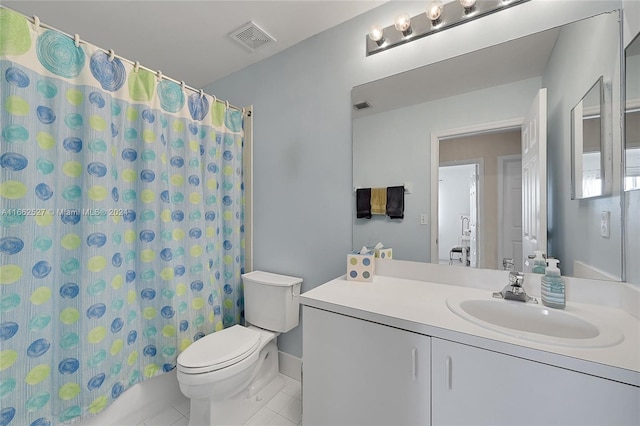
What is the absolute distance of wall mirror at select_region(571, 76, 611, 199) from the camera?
3.35 ft

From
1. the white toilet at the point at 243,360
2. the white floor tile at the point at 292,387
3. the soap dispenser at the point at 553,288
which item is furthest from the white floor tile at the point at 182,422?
the soap dispenser at the point at 553,288

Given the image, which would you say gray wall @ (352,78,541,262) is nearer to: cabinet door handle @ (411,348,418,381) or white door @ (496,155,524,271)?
white door @ (496,155,524,271)

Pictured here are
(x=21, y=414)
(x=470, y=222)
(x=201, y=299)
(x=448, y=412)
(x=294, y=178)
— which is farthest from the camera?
(x=294, y=178)

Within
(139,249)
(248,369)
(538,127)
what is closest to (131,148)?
(139,249)

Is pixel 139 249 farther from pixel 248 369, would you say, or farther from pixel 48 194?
pixel 248 369

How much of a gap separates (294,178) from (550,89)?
143 cm

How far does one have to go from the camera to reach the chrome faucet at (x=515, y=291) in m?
1.05

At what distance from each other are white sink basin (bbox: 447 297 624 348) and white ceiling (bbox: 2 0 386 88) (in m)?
1.70

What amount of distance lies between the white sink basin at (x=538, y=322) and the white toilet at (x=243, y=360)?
1057 mm

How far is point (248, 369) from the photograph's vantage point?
140 centimetres

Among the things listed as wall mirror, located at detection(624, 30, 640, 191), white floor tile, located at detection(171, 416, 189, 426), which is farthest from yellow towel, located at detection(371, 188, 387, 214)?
white floor tile, located at detection(171, 416, 189, 426)


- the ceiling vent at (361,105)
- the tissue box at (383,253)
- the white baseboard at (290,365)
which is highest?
the ceiling vent at (361,105)

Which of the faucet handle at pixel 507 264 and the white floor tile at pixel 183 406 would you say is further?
the white floor tile at pixel 183 406

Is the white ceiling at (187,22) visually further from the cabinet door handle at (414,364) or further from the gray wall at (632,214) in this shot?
the cabinet door handle at (414,364)
